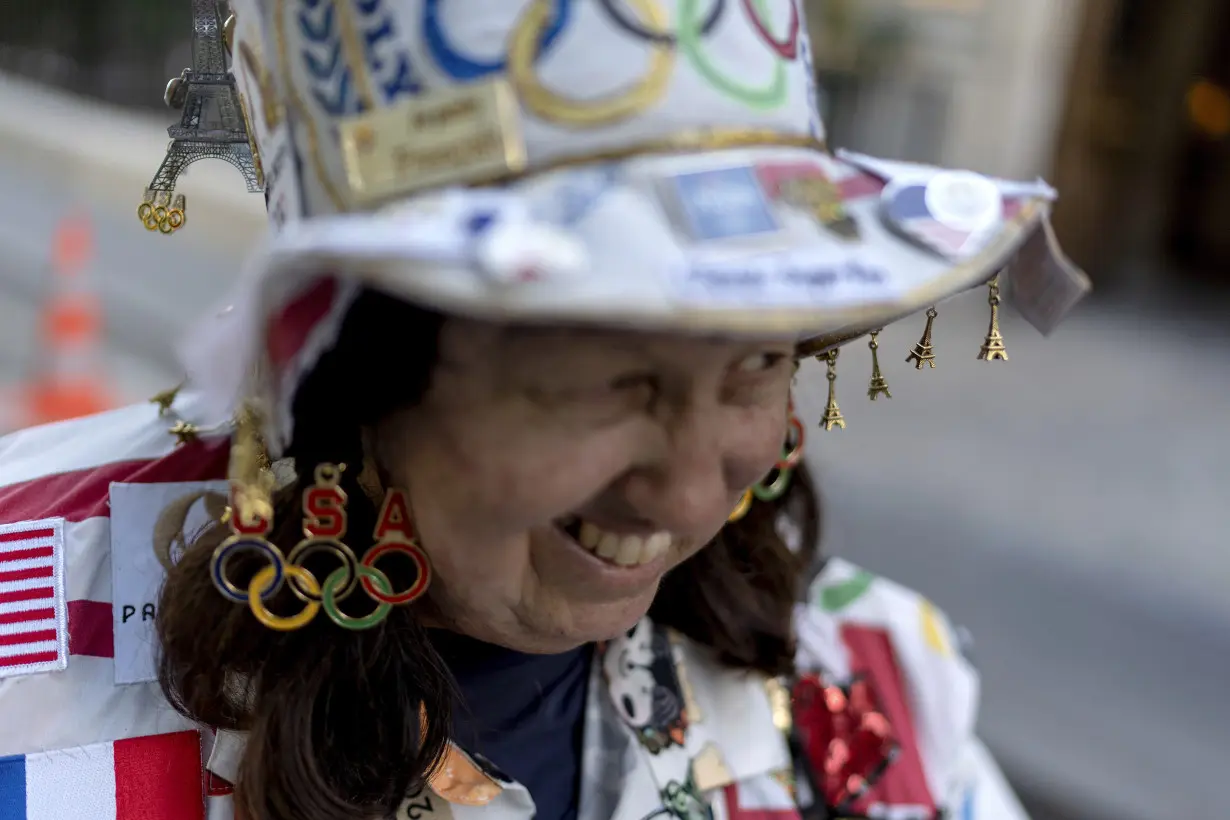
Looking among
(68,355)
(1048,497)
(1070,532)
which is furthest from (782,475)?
(68,355)

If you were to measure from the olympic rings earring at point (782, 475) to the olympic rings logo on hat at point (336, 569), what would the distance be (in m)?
0.43

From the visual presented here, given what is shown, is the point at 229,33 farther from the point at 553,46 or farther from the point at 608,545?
the point at 608,545

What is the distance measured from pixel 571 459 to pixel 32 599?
57cm

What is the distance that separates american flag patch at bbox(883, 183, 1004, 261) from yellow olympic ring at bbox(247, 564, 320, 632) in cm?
55

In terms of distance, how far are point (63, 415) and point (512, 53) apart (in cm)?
385

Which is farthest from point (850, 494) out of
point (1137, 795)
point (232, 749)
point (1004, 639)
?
point (232, 749)

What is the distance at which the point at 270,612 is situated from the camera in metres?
1.02

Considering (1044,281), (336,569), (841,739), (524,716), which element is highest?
(1044,281)

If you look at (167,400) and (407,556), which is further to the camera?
(167,400)

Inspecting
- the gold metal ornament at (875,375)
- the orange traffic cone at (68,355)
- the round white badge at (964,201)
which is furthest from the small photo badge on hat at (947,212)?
the orange traffic cone at (68,355)

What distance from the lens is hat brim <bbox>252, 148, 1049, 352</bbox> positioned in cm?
74

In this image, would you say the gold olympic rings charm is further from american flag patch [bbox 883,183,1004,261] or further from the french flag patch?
american flag patch [bbox 883,183,1004,261]

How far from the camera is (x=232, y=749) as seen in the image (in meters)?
1.11

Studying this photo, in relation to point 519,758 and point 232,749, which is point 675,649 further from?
point 232,749
